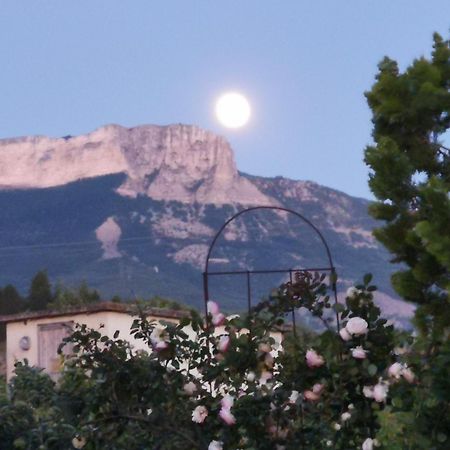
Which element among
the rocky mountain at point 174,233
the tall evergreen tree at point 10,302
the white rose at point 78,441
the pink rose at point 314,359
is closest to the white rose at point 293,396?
the pink rose at point 314,359

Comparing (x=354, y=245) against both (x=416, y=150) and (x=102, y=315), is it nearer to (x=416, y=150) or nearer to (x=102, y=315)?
(x=102, y=315)

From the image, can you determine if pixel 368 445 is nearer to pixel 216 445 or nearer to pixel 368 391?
pixel 368 391

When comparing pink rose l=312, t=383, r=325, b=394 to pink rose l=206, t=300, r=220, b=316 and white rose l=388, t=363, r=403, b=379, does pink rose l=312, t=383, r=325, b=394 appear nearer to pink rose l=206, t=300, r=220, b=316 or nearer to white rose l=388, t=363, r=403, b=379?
white rose l=388, t=363, r=403, b=379

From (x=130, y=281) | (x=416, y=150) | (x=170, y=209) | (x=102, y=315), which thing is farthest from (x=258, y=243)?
(x=416, y=150)

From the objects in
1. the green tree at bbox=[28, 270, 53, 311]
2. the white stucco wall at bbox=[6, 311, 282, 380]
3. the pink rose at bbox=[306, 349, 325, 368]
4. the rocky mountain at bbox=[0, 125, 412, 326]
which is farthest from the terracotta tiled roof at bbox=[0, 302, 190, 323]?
the rocky mountain at bbox=[0, 125, 412, 326]

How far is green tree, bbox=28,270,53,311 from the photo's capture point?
8088 centimetres

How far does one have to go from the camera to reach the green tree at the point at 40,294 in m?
80.9

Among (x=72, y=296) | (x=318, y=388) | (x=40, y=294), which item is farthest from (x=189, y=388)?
(x=40, y=294)

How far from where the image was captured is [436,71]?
1144 cm

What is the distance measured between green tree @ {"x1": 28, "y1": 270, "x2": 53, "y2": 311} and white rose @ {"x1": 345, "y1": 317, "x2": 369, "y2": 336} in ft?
252

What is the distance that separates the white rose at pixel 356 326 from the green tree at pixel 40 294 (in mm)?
76669

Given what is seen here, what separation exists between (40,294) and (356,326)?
7979 centimetres

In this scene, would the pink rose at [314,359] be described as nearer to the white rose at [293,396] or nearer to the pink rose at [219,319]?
the white rose at [293,396]

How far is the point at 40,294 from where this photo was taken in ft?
271
